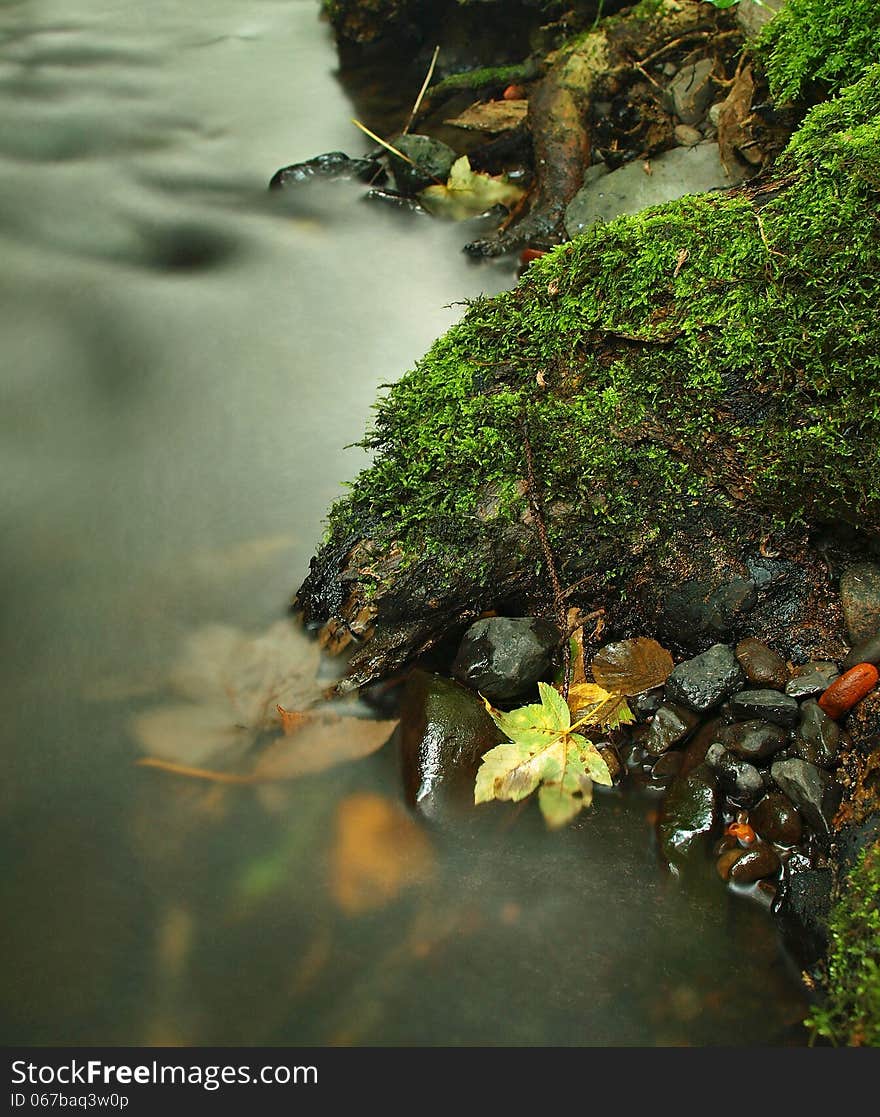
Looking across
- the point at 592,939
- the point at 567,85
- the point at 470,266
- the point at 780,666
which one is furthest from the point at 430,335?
the point at 592,939

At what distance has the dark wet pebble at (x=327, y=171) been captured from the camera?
251 inches

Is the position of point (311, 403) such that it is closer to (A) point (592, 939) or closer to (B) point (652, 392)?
(B) point (652, 392)

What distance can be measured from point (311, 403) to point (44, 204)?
3033 mm

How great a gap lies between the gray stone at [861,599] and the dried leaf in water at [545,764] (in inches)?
36.9

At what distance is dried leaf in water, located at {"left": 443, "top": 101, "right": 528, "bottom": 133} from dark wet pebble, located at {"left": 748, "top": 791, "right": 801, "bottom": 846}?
5149 mm

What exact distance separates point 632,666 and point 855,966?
3.90 ft

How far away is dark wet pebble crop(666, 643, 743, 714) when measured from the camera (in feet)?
9.79

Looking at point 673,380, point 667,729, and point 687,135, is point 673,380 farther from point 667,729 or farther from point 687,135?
point 687,135

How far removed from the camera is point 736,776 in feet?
9.25

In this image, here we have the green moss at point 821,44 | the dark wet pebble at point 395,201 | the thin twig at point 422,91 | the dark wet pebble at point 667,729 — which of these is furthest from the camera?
the thin twig at point 422,91

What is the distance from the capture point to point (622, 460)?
3.02m

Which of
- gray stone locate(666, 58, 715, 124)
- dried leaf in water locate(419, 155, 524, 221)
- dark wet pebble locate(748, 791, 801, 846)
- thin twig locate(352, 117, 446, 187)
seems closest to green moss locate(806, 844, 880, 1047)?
dark wet pebble locate(748, 791, 801, 846)

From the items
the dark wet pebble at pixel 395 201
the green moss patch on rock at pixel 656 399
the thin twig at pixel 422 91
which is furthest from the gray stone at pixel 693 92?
the green moss patch on rock at pixel 656 399

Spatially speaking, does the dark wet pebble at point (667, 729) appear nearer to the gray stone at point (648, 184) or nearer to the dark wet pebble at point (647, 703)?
the dark wet pebble at point (647, 703)
